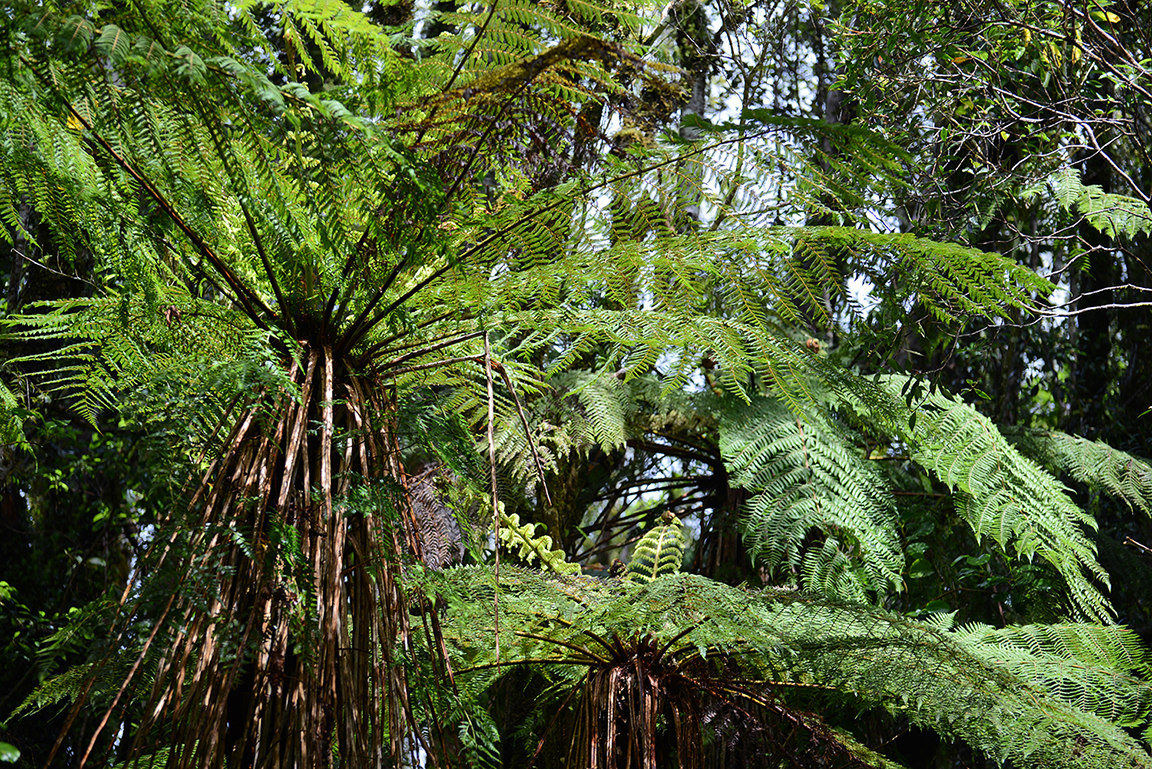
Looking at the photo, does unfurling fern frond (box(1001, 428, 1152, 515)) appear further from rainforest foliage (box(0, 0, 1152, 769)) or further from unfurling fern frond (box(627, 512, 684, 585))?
unfurling fern frond (box(627, 512, 684, 585))

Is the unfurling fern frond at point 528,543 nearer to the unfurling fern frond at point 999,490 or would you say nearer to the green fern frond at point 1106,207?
the unfurling fern frond at point 999,490

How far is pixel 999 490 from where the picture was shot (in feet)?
7.22

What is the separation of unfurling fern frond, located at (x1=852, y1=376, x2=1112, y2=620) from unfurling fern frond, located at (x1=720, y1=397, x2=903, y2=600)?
0.54 ft

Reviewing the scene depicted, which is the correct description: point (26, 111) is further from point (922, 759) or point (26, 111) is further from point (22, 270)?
point (922, 759)

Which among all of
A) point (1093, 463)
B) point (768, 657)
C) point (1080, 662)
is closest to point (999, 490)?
point (1080, 662)

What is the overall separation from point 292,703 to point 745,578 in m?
1.72

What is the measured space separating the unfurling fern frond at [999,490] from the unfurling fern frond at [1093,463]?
14.0 inches

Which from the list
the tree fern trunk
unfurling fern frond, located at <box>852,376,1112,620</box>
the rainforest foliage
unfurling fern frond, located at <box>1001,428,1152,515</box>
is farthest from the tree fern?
unfurling fern frond, located at <box>1001,428,1152,515</box>

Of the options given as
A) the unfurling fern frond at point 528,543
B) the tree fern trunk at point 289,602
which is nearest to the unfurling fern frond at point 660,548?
the unfurling fern frond at point 528,543

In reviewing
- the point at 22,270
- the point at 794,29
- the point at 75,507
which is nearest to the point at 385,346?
the point at 22,270

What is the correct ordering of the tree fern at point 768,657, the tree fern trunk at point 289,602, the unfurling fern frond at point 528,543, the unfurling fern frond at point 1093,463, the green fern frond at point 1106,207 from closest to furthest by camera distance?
the tree fern trunk at point 289,602, the tree fern at point 768,657, the unfurling fern frond at point 528,543, the green fern frond at point 1106,207, the unfurling fern frond at point 1093,463

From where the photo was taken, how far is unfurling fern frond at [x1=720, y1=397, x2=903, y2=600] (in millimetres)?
2020

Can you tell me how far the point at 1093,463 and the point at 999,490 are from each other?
691mm

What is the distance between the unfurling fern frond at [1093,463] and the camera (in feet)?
8.57
